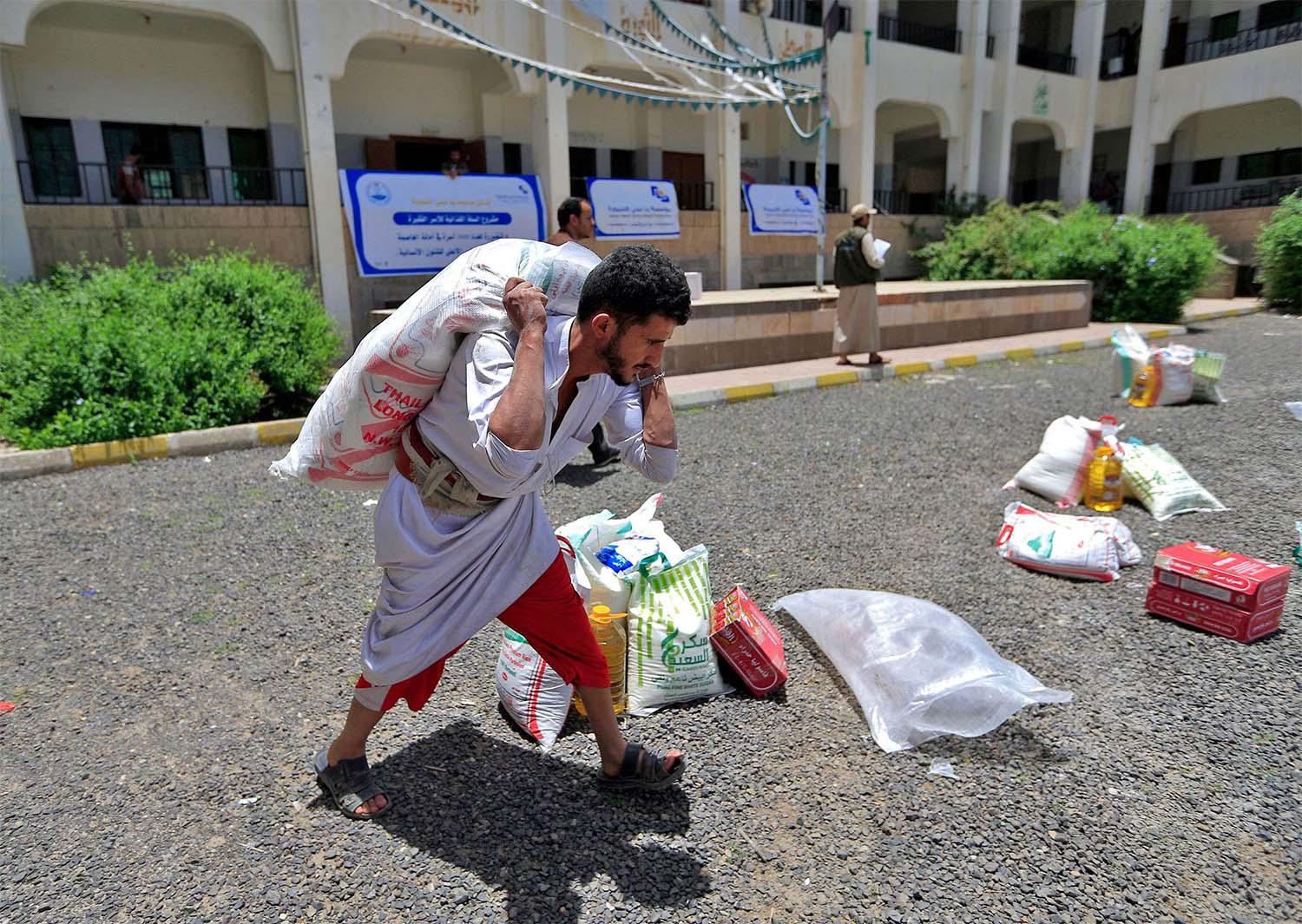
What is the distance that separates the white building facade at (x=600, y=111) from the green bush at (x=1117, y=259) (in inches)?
152

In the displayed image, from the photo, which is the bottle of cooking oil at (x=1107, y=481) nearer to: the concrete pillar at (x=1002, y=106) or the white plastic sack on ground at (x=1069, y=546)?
the white plastic sack on ground at (x=1069, y=546)

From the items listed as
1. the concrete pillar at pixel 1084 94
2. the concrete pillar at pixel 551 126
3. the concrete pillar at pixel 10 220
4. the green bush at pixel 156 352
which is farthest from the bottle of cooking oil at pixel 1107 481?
the concrete pillar at pixel 1084 94

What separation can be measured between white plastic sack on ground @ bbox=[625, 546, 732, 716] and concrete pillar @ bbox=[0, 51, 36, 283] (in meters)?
11.0

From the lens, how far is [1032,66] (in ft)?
74.2

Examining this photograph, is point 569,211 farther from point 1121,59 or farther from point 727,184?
point 1121,59

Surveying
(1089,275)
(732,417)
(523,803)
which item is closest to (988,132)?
(1089,275)

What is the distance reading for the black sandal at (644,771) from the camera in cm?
232

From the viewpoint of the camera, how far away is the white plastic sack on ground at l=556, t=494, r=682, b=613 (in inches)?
108

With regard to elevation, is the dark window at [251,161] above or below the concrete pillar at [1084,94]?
below

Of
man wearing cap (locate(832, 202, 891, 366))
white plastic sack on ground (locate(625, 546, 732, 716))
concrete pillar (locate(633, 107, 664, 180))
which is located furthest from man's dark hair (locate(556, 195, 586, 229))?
concrete pillar (locate(633, 107, 664, 180))

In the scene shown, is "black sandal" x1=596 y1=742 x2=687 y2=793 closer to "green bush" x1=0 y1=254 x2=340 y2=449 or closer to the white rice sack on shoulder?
"green bush" x1=0 y1=254 x2=340 y2=449

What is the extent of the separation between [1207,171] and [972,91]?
356 inches

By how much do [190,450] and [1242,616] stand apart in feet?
21.9

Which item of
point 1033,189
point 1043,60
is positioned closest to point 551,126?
point 1043,60
